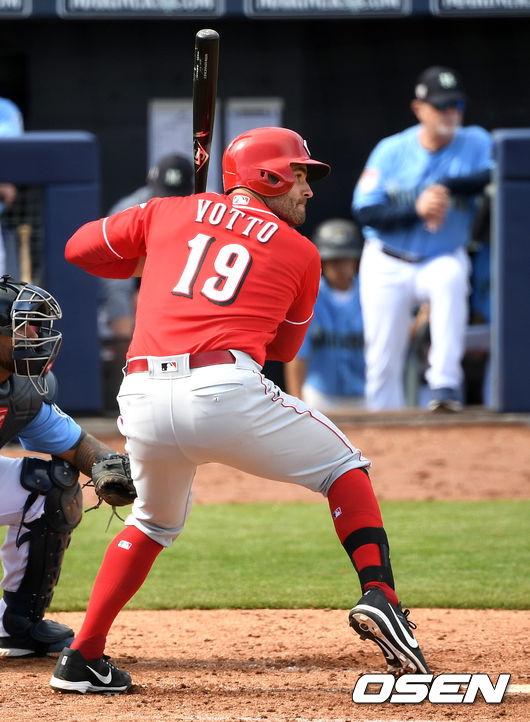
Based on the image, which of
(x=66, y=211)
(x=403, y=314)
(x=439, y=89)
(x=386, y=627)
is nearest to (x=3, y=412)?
(x=386, y=627)

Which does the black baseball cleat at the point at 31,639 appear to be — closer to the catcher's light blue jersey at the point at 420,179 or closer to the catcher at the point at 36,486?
the catcher at the point at 36,486

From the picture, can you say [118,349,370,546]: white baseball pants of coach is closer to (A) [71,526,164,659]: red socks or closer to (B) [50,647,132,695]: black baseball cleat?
(A) [71,526,164,659]: red socks

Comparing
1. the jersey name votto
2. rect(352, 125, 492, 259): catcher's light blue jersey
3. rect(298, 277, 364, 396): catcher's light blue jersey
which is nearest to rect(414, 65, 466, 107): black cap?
rect(352, 125, 492, 259): catcher's light blue jersey

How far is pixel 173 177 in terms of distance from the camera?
843 cm

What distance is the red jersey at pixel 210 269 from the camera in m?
3.40

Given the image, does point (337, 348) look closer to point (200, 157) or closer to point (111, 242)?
point (200, 157)

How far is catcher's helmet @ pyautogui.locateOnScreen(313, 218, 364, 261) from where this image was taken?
29.7ft

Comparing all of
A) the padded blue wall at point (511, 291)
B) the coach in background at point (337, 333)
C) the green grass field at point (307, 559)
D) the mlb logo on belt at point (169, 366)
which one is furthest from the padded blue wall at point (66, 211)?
the mlb logo on belt at point (169, 366)

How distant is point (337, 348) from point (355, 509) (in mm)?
5661

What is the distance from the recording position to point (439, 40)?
1055 cm

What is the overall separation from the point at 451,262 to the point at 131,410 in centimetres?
542

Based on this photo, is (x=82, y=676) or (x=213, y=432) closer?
(x=213, y=432)

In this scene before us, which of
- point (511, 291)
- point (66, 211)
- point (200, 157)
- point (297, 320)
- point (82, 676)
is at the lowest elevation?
point (82, 676)

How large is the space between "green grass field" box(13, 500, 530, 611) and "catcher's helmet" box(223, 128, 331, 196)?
6.06 ft
